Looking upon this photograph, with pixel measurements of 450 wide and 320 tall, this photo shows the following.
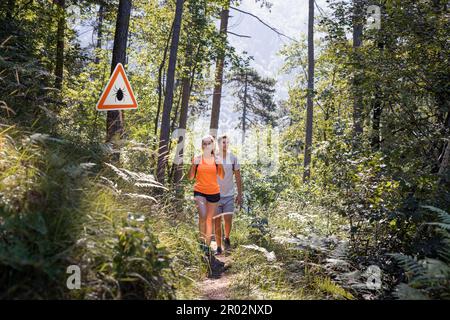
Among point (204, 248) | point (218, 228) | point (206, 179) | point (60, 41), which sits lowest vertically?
point (204, 248)

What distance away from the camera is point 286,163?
85.1 ft

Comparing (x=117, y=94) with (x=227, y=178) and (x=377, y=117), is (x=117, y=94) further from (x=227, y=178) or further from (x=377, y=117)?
(x=377, y=117)

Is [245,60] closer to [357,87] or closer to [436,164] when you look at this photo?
[357,87]

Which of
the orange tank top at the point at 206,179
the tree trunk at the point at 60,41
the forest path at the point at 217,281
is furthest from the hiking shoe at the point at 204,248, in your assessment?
the tree trunk at the point at 60,41

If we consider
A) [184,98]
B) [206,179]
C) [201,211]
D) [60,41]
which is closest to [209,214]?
[201,211]

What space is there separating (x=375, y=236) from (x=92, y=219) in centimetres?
421

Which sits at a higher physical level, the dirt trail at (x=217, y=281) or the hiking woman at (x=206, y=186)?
the hiking woman at (x=206, y=186)

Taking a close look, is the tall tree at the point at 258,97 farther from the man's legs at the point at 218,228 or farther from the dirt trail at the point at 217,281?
the dirt trail at the point at 217,281

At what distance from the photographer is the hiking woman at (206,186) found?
7301mm

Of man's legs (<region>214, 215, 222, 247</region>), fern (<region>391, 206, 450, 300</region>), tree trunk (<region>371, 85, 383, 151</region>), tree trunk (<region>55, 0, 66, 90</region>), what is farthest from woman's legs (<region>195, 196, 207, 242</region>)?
tree trunk (<region>55, 0, 66, 90</region>)

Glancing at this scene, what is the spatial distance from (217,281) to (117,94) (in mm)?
3955

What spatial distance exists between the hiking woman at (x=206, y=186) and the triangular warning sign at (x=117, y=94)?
1.56 meters

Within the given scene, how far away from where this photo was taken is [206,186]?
24.1ft
